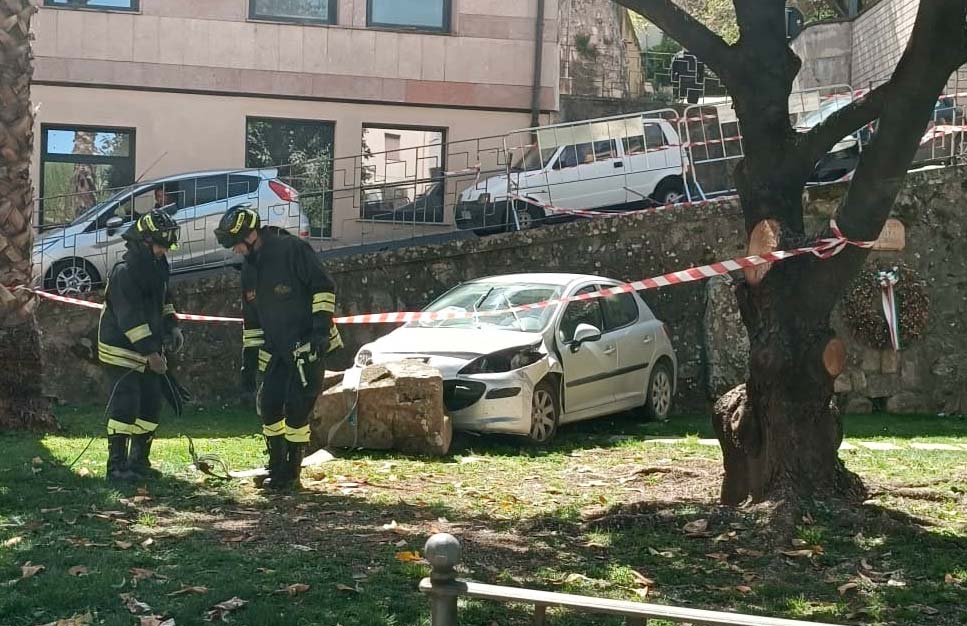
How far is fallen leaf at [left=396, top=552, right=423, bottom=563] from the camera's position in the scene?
6608mm

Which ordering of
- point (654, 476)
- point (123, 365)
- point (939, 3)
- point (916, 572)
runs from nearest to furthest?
1. point (916, 572)
2. point (939, 3)
3. point (123, 365)
4. point (654, 476)

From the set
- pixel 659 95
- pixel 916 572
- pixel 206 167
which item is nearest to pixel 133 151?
pixel 206 167

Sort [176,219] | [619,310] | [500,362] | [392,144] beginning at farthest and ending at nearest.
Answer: [392,144]
[176,219]
[619,310]
[500,362]

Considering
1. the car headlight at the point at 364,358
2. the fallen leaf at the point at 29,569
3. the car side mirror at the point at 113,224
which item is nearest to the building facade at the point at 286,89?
the car side mirror at the point at 113,224

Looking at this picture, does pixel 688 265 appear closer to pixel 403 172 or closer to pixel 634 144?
pixel 634 144

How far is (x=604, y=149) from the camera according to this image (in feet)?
66.0

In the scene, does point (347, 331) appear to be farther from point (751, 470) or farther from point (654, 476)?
point (751, 470)

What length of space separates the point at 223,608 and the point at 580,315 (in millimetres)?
8157

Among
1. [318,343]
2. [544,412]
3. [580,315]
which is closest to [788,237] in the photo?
[318,343]

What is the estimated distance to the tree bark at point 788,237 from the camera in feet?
25.5

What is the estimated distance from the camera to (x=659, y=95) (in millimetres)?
27625

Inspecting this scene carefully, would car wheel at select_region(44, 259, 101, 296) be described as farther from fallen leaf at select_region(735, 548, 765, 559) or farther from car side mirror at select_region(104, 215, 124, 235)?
fallen leaf at select_region(735, 548, 765, 559)

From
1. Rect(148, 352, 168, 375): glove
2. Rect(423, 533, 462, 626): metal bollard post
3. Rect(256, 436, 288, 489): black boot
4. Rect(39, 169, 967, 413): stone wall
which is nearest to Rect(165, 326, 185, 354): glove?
Rect(148, 352, 168, 375): glove

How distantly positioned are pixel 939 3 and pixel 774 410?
98.8 inches
